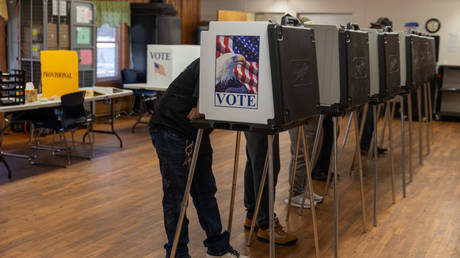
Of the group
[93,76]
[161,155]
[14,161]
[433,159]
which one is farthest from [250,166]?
[93,76]

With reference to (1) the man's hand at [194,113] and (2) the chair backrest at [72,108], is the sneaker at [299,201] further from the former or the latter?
(2) the chair backrest at [72,108]

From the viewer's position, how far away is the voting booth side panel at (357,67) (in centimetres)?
333

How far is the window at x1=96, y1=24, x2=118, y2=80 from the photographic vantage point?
9.57 m

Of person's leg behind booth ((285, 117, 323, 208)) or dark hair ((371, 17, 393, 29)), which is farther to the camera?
dark hair ((371, 17, 393, 29))

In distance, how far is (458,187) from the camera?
17.1 ft

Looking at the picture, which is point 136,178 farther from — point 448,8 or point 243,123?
point 448,8

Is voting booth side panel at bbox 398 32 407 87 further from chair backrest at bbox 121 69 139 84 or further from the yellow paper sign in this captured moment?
chair backrest at bbox 121 69 139 84

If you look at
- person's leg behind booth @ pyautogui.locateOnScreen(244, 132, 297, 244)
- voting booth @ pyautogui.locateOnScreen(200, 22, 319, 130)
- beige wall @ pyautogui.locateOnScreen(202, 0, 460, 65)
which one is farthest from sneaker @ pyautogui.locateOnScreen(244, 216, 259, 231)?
beige wall @ pyautogui.locateOnScreen(202, 0, 460, 65)

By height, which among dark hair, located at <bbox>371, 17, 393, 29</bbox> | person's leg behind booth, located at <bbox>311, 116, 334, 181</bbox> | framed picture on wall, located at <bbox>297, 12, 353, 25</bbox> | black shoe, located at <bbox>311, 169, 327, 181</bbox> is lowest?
black shoe, located at <bbox>311, 169, 327, 181</bbox>

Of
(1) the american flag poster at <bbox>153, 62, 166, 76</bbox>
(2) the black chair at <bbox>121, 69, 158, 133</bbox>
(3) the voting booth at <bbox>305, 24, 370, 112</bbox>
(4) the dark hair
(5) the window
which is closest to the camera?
(3) the voting booth at <bbox>305, 24, 370, 112</bbox>

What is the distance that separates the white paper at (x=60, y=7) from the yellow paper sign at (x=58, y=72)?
169 centimetres

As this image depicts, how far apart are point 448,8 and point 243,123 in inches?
A: 364

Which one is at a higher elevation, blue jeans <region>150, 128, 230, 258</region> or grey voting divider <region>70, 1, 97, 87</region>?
grey voting divider <region>70, 1, 97, 87</region>

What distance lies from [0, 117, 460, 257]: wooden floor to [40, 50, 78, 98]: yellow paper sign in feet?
2.62
